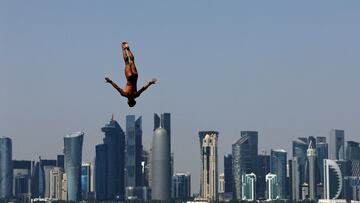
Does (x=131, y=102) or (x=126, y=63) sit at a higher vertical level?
(x=126, y=63)

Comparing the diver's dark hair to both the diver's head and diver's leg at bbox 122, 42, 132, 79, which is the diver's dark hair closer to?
the diver's head

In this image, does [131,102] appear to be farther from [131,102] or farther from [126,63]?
[126,63]

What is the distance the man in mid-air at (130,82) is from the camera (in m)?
35.0

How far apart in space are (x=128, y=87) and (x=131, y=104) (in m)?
0.59

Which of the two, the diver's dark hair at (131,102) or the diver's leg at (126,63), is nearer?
the diver's leg at (126,63)

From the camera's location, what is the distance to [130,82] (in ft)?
116

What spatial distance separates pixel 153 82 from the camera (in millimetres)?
34906

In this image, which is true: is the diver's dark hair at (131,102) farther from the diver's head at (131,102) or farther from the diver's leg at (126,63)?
the diver's leg at (126,63)

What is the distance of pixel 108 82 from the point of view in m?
35.0

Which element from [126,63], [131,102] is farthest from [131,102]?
[126,63]

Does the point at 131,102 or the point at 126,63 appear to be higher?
the point at 126,63

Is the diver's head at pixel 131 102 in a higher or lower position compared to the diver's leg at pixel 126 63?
lower

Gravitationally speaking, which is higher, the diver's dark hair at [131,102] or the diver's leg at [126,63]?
the diver's leg at [126,63]

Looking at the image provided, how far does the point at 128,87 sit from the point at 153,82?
3.44ft
